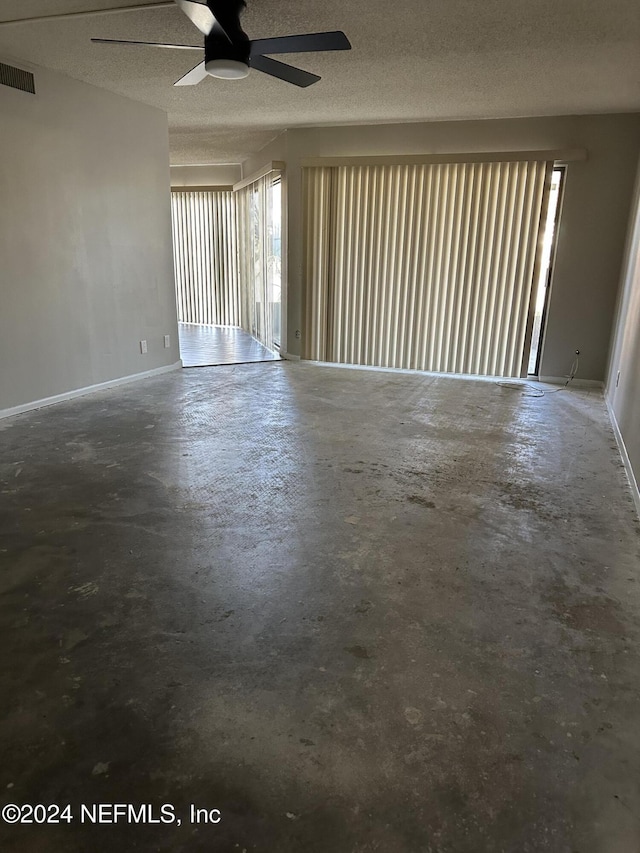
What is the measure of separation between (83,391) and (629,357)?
15.4 feet

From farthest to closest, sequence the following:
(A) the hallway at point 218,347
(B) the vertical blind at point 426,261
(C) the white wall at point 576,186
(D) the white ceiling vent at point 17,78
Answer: (A) the hallway at point 218,347
(B) the vertical blind at point 426,261
(C) the white wall at point 576,186
(D) the white ceiling vent at point 17,78

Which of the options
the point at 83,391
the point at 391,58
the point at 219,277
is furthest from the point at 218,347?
the point at 391,58

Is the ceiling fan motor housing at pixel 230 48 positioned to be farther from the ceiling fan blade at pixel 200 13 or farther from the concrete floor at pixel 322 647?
the concrete floor at pixel 322 647

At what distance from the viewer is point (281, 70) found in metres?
3.33

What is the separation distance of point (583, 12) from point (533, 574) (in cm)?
311

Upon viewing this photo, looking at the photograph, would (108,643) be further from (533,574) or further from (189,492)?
(533,574)

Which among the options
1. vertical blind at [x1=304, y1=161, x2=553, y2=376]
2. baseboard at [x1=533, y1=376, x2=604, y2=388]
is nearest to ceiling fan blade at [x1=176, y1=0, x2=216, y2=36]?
vertical blind at [x1=304, y1=161, x2=553, y2=376]

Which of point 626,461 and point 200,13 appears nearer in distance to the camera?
point 200,13

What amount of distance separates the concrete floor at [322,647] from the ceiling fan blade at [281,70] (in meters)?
2.33

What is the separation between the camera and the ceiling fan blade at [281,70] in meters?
3.19

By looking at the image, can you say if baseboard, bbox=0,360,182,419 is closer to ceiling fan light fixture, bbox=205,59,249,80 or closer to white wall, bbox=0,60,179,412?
white wall, bbox=0,60,179,412

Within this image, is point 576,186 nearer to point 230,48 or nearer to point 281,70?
point 281,70

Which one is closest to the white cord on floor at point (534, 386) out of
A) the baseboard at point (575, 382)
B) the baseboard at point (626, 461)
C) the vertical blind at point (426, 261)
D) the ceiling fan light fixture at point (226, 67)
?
the baseboard at point (575, 382)

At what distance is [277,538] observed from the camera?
2.64 m
